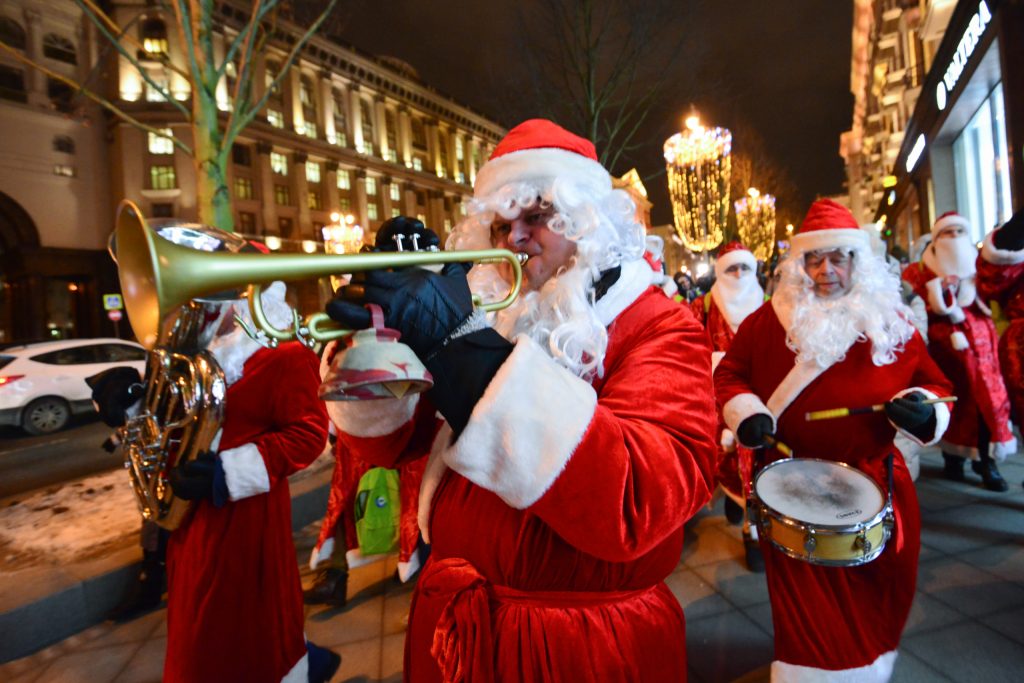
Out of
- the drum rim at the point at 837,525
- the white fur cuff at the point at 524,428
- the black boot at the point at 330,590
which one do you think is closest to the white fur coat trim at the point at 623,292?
the white fur cuff at the point at 524,428

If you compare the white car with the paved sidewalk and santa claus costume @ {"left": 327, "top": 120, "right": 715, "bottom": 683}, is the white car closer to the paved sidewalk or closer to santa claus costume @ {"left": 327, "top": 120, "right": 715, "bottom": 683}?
the paved sidewalk

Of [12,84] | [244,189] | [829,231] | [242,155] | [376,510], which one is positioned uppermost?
[242,155]

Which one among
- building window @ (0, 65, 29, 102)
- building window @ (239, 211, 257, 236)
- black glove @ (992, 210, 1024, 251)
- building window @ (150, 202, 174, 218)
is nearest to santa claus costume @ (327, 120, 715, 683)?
black glove @ (992, 210, 1024, 251)

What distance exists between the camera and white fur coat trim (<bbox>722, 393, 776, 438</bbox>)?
8.97 ft

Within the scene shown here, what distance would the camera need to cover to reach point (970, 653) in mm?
2928

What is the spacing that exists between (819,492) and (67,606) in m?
4.60

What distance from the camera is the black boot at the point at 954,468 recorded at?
5547mm

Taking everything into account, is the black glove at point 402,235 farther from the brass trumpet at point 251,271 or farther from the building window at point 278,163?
the building window at point 278,163

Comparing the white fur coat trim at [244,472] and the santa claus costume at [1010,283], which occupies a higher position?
the santa claus costume at [1010,283]

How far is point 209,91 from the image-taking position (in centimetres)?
843

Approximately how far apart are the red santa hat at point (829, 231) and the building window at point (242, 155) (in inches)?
1699

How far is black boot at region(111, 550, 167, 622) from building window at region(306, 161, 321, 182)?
152 ft

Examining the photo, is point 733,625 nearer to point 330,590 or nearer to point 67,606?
point 330,590

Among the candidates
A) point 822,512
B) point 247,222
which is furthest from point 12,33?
point 822,512
